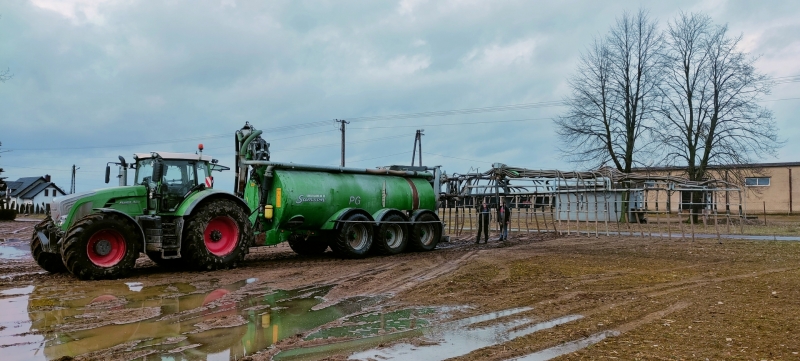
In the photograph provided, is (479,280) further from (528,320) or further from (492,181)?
(492,181)

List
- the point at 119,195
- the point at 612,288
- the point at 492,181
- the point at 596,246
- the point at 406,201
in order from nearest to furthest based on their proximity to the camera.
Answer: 1. the point at 612,288
2. the point at 119,195
3. the point at 406,201
4. the point at 596,246
5. the point at 492,181

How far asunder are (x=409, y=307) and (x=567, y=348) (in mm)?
2853

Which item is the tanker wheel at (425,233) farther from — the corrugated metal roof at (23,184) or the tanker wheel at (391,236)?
the corrugated metal roof at (23,184)

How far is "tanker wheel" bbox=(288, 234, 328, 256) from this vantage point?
53.3 ft

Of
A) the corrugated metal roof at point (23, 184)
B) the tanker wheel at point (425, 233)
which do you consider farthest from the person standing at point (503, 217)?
the corrugated metal roof at point (23, 184)

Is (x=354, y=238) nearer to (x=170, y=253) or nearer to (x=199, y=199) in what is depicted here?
(x=199, y=199)

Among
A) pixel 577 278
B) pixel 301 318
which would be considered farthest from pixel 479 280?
pixel 301 318

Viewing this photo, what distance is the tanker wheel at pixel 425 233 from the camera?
54.7 feet

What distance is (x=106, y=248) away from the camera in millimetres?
10852

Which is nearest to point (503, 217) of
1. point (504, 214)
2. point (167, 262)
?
point (504, 214)

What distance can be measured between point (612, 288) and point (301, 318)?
5173 mm

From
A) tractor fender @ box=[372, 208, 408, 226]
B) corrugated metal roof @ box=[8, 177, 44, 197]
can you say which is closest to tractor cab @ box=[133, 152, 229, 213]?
tractor fender @ box=[372, 208, 408, 226]

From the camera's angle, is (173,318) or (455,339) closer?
(455,339)

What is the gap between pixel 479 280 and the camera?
1077cm
